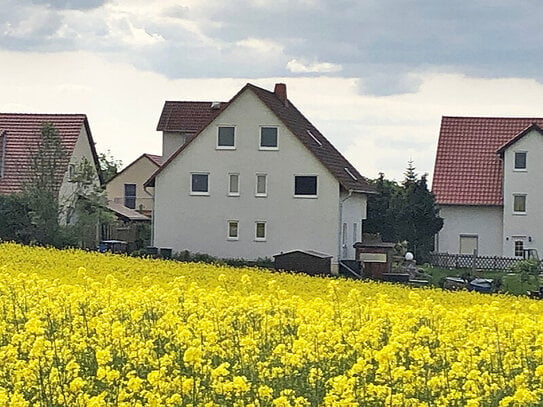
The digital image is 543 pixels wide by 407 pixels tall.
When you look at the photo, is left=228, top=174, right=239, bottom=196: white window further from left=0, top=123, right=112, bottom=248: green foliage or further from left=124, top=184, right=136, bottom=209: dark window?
left=124, top=184, right=136, bottom=209: dark window

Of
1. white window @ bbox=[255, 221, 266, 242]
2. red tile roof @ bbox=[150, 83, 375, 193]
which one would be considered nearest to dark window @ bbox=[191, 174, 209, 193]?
red tile roof @ bbox=[150, 83, 375, 193]

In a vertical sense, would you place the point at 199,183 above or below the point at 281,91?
below

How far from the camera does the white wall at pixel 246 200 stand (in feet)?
166

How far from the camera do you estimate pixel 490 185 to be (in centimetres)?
6100

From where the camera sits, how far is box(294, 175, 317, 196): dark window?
50.9 metres

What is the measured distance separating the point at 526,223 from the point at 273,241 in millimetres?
14418

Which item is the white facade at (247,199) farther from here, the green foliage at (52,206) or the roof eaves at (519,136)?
the roof eaves at (519,136)

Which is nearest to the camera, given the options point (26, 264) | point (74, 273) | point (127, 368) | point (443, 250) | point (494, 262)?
point (127, 368)

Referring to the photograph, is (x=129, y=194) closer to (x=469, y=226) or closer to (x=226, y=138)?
(x=469, y=226)

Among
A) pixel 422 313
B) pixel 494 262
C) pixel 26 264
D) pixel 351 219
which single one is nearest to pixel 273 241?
pixel 351 219

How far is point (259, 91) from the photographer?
169ft

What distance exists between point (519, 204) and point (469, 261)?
448 cm

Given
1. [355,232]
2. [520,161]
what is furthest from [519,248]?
[355,232]

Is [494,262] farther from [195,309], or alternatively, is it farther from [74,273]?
[195,309]
